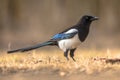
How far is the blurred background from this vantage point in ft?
55.2

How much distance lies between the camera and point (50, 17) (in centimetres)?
1744

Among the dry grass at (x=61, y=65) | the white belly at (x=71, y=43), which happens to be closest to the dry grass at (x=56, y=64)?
the dry grass at (x=61, y=65)

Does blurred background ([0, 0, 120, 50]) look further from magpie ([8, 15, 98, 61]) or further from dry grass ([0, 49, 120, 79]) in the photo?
dry grass ([0, 49, 120, 79])

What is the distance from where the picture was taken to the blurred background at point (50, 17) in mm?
16828

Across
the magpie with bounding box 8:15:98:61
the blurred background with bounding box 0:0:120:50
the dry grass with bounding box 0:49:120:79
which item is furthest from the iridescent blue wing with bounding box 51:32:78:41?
the blurred background with bounding box 0:0:120:50

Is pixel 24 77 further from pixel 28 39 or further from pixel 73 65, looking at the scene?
pixel 28 39

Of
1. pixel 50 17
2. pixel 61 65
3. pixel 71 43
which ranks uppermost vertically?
pixel 50 17

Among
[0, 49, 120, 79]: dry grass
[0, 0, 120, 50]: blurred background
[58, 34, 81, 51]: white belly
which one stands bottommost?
[0, 49, 120, 79]: dry grass

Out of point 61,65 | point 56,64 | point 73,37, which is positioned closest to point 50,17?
point 73,37

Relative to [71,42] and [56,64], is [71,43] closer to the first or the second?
[71,42]

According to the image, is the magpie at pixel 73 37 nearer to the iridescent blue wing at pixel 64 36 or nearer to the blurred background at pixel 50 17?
Result: the iridescent blue wing at pixel 64 36

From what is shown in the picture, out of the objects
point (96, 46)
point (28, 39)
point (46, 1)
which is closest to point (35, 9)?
point (46, 1)

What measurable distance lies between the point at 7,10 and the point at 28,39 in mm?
1440

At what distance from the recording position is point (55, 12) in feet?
56.7
